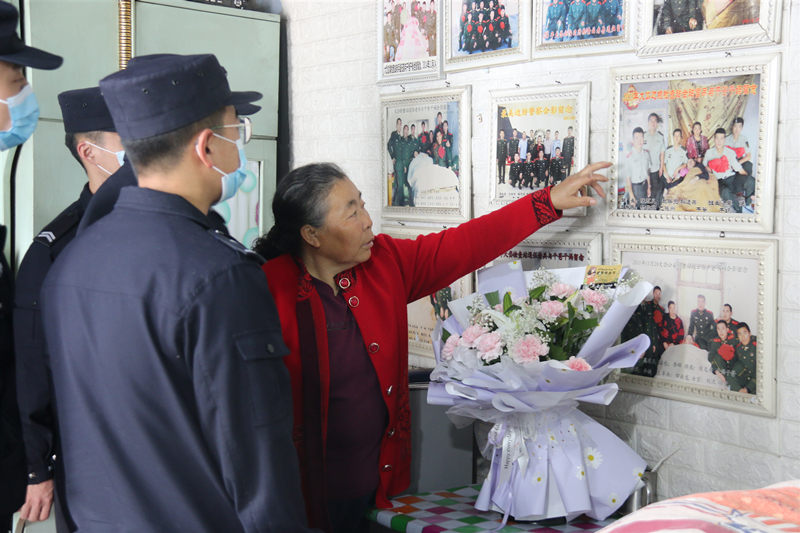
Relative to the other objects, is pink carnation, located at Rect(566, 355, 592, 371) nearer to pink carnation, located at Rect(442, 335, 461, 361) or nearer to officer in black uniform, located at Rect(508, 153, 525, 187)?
pink carnation, located at Rect(442, 335, 461, 361)

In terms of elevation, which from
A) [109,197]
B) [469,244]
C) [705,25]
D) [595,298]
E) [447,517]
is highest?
[705,25]

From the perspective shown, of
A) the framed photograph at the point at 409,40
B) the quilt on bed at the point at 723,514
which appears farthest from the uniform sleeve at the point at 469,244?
the quilt on bed at the point at 723,514

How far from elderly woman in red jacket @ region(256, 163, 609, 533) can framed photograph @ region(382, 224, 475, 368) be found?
53 centimetres

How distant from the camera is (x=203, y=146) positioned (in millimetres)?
1447

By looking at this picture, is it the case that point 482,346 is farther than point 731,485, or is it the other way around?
point 731,485

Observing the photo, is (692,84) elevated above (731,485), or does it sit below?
above

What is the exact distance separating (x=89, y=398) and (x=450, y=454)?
4.24 ft

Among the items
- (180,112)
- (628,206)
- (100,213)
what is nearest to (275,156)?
(100,213)

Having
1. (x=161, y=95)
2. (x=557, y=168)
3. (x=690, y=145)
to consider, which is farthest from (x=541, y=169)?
(x=161, y=95)

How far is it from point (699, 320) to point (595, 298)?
0.31 meters

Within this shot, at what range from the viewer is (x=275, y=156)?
3293 mm

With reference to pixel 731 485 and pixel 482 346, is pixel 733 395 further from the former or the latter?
pixel 482 346

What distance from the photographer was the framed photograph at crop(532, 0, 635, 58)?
2.19 meters

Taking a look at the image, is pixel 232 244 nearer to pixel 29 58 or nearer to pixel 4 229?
pixel 29 58
